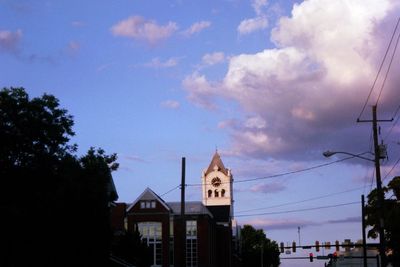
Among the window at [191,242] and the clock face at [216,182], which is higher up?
the clock face at [216,182]

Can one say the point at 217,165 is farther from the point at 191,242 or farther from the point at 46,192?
the point at 46,192

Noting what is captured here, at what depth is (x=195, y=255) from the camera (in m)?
84.7

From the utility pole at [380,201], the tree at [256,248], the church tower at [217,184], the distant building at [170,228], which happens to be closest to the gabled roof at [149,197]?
the distant building at [170,228]

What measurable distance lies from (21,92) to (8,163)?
3.72 meters

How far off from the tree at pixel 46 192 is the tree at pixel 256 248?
383ft

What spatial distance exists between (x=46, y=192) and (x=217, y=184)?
395 ft

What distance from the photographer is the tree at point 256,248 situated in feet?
481

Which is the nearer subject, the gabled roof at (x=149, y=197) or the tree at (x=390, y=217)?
the tree at (x=390, y=217)

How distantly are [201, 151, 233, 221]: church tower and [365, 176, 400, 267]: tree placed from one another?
82579 millimetres

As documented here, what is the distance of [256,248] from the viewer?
151 metres


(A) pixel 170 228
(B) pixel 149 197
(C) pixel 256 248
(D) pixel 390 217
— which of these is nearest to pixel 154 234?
(A) pixel 170 228

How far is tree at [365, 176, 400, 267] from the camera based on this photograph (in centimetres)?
5659

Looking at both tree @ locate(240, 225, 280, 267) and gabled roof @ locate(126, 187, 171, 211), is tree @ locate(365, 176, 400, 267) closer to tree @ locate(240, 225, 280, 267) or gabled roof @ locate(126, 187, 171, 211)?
gabled roof @ locate(126, 187, 171, 211)

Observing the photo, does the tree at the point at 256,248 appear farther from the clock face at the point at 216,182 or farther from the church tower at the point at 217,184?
the clock face at the point at 216,182
